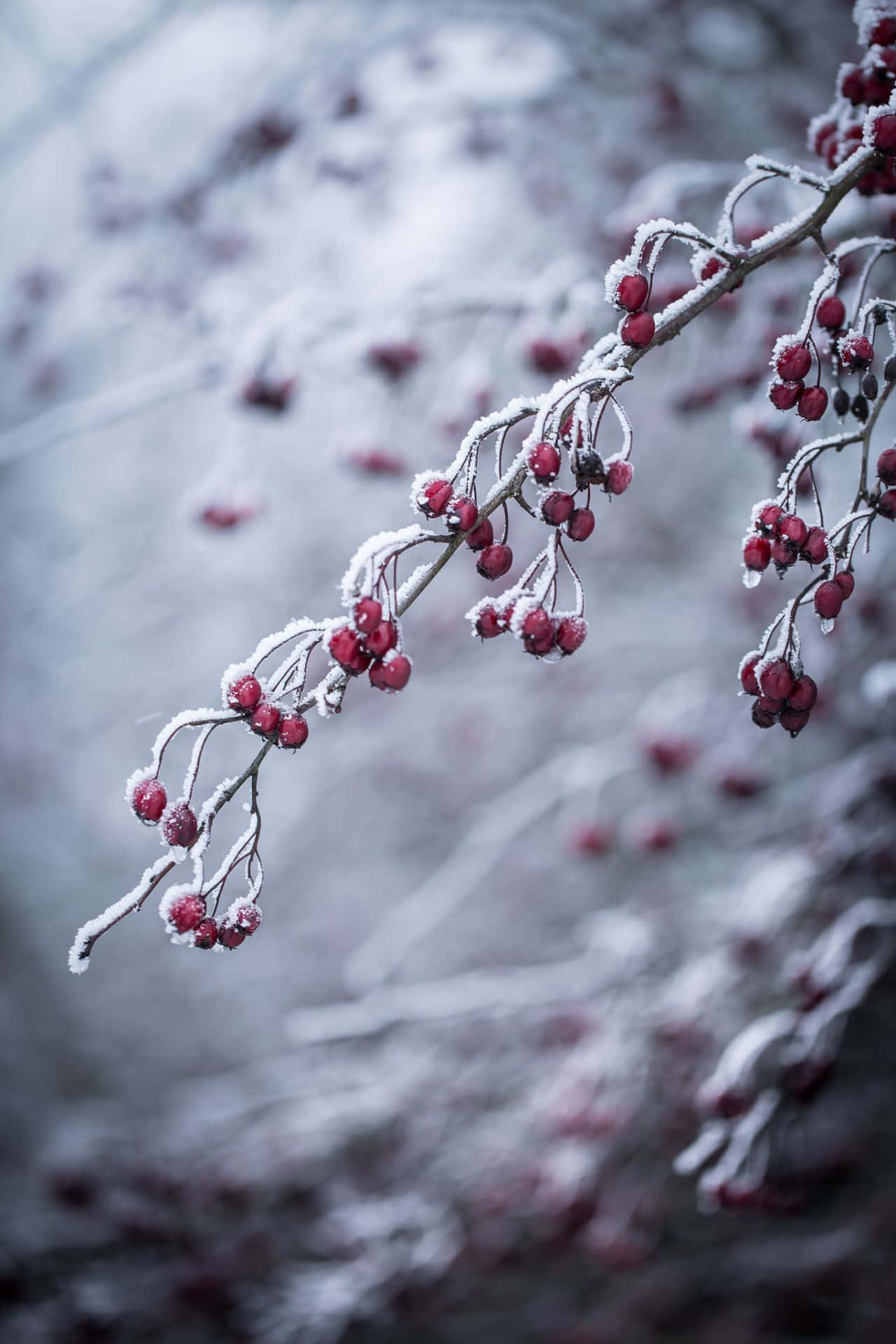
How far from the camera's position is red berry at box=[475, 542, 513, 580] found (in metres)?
1.07

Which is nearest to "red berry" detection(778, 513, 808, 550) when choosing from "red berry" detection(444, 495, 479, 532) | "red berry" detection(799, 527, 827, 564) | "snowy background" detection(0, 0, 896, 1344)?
"red berry" detection(799, 527, 827, 564)

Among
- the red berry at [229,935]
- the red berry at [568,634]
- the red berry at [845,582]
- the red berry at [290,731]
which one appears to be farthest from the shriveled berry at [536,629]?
the red berry at [229,935]

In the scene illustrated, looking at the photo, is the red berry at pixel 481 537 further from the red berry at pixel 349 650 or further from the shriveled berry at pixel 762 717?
the shriveled berry at pixel 762 717

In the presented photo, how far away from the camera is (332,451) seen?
3004mm

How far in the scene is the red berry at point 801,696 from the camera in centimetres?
109

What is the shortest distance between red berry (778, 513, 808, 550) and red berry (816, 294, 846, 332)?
345mm

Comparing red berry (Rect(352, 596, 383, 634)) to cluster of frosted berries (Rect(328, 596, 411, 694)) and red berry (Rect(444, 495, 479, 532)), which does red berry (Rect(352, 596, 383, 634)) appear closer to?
cluster of frosted berries (Rect(328, 596, 411, 694))

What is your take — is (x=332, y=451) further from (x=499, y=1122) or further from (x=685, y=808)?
(x=499, y=1122)

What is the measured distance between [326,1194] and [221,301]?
12.8 ft

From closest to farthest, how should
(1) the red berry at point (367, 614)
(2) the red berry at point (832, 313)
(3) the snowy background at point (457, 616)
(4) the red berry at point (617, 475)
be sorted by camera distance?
(1) the red berry at point (367, 614) → (4) the red berry at point (617, 475) → (2) the red berry at point (832, 313) → (3) the snowy background at point (457, 616)

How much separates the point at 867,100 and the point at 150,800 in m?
1.46

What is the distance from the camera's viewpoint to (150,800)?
1.09 m

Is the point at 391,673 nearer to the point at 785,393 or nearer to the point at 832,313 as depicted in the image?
the point at 785,393

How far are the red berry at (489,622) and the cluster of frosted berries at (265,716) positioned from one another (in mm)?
262
